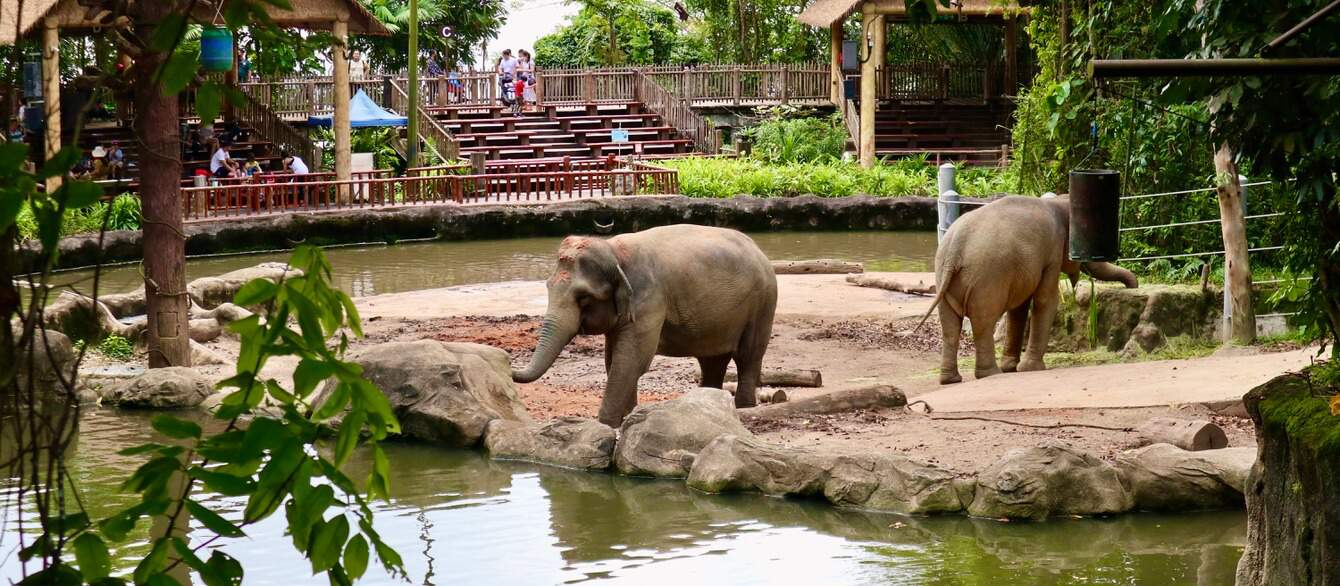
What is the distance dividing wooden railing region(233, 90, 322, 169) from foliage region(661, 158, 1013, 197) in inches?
305

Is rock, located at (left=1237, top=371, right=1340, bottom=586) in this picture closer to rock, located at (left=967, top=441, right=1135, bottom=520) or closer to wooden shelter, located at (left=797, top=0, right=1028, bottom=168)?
rock, located at (left=967, top=441, right=1135, bottom=520)

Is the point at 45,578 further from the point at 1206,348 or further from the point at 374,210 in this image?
the point at 374,210

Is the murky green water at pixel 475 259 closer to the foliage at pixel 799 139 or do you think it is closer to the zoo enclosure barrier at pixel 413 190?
the zoo enclosure barrier at pixel 413 190

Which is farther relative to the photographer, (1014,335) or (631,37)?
(631,37)

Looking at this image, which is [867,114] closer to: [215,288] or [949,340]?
[215,288]

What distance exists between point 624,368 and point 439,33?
3488 cm

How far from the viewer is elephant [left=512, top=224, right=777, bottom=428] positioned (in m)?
10.9

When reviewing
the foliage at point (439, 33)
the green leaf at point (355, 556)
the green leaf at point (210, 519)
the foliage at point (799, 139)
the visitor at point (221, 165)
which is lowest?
the green leaf at point (355, 556)

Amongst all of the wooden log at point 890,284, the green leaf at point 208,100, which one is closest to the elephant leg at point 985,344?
the wooden log at point 890,284

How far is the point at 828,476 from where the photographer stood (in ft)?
30.5

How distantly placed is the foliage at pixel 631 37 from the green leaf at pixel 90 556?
4281 centimetres

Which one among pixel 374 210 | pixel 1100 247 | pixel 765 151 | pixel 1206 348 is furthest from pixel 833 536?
pixel 765 151

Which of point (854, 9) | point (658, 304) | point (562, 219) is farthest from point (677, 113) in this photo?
point (658, 304)

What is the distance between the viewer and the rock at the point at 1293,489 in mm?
5074
